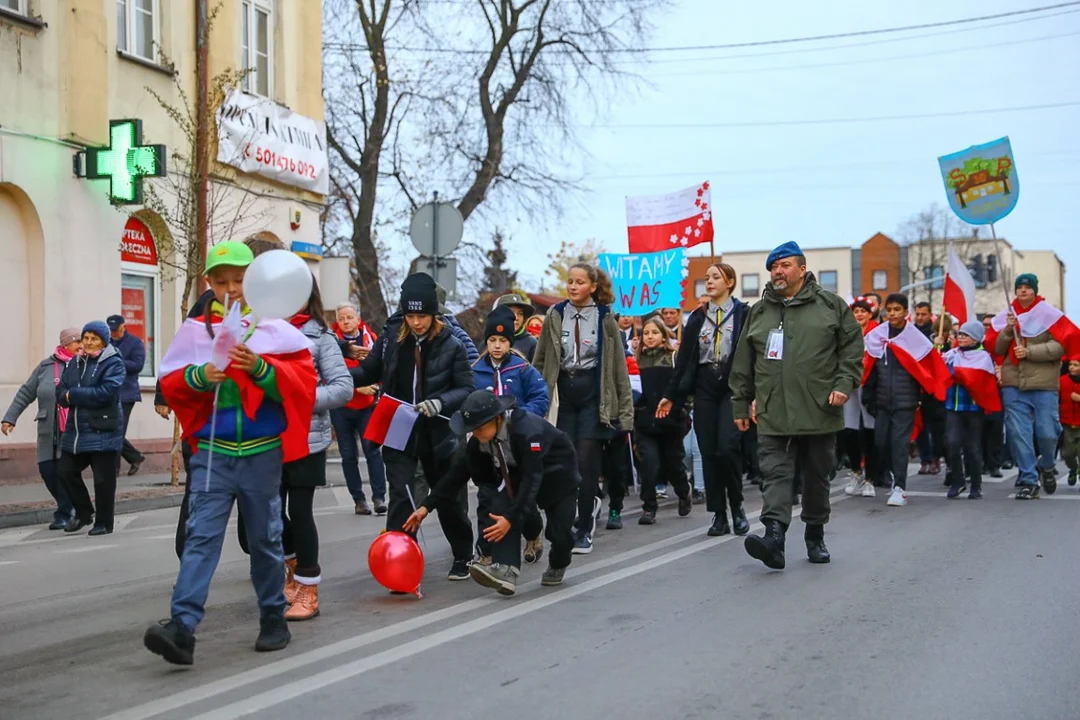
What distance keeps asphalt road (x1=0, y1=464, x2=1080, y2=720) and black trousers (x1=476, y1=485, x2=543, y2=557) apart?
26 centimetres

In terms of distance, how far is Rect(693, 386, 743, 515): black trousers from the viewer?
949cm

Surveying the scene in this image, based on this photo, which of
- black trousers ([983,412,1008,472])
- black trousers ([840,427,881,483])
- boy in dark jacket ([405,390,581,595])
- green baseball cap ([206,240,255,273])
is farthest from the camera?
black trousers ([983,412,1008,472])

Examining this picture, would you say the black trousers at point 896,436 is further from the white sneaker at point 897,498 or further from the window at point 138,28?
the window at point 138,28

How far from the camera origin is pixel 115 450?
37.0 feet

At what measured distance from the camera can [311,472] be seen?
6453 mm

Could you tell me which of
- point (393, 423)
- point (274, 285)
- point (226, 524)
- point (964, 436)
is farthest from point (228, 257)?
point (964, 436)

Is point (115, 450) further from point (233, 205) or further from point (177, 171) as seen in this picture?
point (233, 205)

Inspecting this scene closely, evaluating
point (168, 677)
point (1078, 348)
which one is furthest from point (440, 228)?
point (168, 677)

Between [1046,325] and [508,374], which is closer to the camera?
[508,374]

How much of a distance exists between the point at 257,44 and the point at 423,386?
50.2 feet

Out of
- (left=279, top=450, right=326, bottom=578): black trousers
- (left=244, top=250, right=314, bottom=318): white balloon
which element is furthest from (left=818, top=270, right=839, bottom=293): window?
(left=244, top=250, right=314, bottom=318): white balloon

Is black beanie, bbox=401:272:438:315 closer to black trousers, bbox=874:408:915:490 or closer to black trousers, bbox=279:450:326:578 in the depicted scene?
black trousers, bbox=279:450:326:578

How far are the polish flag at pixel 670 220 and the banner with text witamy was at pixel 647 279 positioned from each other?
5.00 feet

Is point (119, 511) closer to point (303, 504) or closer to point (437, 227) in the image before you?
point (437, 227)
